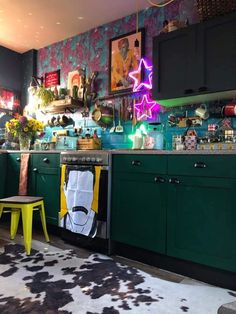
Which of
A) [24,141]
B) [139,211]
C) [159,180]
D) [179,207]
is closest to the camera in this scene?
[179,207]

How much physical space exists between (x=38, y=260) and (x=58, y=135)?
6.04 feet

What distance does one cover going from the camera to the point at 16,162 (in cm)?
349

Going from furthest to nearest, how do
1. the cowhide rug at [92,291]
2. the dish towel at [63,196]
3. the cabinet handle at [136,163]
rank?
the dish towel at [63,196] < the cabinet handle at [136,163] < the cowhide rug at [92,291]

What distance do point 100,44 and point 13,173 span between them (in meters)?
1.93

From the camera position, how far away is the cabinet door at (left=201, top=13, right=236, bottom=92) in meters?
2.18

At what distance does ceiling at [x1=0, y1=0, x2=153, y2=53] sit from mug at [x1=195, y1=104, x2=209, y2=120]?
1301 mm

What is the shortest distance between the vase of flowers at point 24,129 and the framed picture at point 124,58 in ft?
3.83

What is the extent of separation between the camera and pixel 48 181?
307 cm

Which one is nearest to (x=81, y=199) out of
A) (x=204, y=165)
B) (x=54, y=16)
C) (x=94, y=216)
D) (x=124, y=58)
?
(x=94, y=216)

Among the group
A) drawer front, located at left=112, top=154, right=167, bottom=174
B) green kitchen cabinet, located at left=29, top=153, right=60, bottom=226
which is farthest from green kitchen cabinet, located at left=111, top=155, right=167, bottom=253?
green kitchen cabinet, located at left=29, top=153, right=60, bottom=226

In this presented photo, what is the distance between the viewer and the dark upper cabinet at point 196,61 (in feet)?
7.23

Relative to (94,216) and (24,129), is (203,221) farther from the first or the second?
(24,129)

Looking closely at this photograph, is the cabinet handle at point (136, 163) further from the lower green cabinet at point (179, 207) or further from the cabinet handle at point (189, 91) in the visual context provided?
the cabinet handle at point (189, 91)

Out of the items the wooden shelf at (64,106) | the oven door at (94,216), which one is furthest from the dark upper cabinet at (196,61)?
the wooden shelf at (64,106)
